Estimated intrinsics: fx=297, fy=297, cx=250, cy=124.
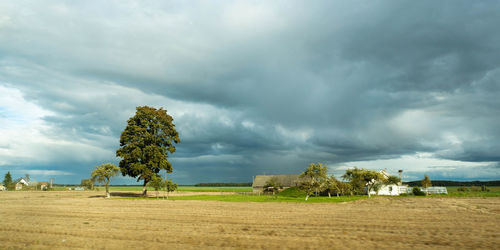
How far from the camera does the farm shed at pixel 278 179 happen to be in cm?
8001

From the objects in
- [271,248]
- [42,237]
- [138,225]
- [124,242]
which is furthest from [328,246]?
[42,237]

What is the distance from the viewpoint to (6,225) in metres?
17.7

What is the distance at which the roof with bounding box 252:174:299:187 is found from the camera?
80.0 meters

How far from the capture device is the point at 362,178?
195ft

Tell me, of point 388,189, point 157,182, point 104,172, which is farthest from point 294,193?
point 104,172

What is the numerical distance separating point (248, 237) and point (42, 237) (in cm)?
974

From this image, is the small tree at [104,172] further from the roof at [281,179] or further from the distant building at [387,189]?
the distant building at [387,189]

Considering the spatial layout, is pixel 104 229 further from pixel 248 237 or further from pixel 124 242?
pixel 248 237

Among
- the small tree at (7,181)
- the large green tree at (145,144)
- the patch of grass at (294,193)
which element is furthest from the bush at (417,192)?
the small tree at (7,181)

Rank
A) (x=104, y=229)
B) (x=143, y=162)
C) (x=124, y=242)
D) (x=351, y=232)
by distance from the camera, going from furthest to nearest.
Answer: (x=143, y=162) → (x=104, y=229) → (x=351, y=232) → (x=124, y=242)

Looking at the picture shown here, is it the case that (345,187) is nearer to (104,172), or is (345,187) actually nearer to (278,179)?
(278,179)

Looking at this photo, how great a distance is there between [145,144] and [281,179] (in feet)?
139

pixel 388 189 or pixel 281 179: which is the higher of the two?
pixel 281 179

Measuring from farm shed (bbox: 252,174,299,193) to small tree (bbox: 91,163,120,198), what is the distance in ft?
135
